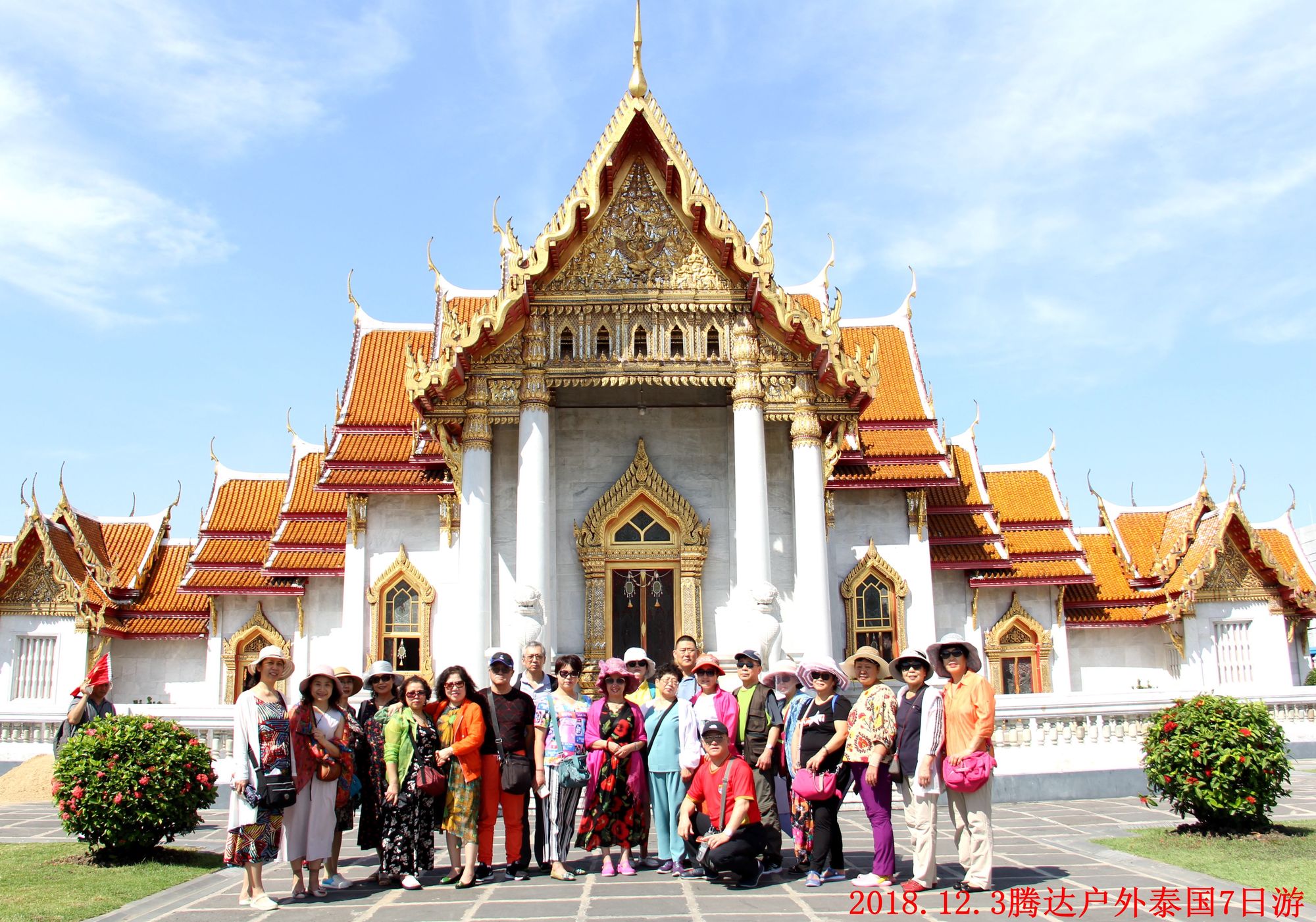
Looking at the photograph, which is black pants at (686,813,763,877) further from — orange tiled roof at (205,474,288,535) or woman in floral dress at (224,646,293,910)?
orange tiled roof at (205,474,288,535)

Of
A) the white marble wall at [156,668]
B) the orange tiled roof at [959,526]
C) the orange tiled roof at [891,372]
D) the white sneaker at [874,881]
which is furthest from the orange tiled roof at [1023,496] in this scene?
the white marble wall at [156,668]

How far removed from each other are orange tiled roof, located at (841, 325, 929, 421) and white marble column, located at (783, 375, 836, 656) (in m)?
5.28

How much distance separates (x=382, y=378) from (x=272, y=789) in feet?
49.0

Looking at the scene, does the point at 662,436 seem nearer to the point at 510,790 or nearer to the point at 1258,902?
the point at 510,790

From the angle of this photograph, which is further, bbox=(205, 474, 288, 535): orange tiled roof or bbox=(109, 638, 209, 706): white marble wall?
bbox=(109, 638, 209, 706): white marble wall

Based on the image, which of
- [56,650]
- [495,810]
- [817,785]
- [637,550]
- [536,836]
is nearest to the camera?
[817,785]

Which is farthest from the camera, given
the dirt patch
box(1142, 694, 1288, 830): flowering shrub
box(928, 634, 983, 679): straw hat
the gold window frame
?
the gold window frame

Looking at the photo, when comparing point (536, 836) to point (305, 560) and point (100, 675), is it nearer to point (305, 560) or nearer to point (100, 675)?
point (100, 675)

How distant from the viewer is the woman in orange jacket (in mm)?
7586

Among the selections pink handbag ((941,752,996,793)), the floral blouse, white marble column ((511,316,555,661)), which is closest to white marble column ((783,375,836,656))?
white marble column ((511,316,555,661))

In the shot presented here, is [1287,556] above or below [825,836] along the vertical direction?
above

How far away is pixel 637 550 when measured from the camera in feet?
51.4

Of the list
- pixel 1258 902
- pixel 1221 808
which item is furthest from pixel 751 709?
pixel 1221 808

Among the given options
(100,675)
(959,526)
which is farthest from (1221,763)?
(959,526)
